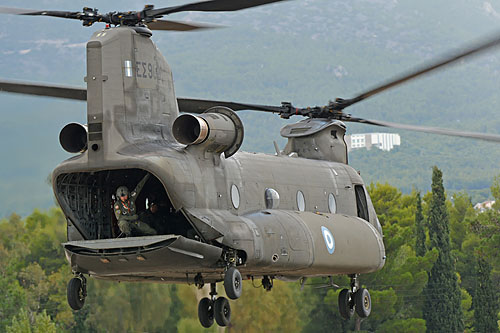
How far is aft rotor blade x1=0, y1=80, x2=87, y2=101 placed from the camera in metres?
19.9

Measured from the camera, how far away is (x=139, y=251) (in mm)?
17703

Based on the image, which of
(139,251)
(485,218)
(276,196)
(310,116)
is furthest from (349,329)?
(139,251)

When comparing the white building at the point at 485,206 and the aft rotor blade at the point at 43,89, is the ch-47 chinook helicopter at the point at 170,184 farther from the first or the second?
the white building at the point at 485,206

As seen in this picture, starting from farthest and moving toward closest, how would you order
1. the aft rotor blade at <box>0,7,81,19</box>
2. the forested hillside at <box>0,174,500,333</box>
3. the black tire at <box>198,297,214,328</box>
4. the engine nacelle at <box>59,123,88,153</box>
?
the forested hillside at <box>0,174,500,333</box> → the black tire at <box>198,297,214,328</box> → the engine nacelle at <box>59,123,88,153</box> → the aft rotor blade at <box>0,7,81,19</box>

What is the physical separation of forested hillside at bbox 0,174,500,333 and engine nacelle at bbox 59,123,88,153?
28.4 m

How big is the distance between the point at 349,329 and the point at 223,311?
133ft

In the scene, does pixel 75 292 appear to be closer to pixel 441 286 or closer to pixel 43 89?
pixel 43 89

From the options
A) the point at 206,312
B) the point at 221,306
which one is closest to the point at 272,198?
the point at 221,306

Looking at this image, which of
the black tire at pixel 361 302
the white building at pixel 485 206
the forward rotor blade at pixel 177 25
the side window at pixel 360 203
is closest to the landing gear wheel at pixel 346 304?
the black tire at pixel 361 302

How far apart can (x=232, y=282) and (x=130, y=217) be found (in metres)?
2.41

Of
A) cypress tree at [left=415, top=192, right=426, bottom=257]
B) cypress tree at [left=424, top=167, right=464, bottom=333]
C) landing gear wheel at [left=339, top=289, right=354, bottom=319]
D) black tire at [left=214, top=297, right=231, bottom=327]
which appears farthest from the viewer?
cypress tree at [left=415, top=192, right=426, bottom=257]

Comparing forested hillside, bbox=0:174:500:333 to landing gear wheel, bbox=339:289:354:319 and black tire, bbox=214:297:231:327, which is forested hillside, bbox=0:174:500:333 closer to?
landing gear wheel, bbox=339:289:354:319

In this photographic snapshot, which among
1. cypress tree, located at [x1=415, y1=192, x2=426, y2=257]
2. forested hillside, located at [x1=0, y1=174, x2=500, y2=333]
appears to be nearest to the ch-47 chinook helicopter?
forested hillside, located at [x1=0, y1=174, x2=500, y2=333]

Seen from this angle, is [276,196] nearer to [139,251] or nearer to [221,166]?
[221,166]
